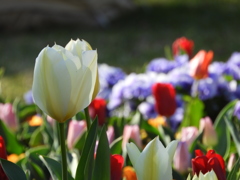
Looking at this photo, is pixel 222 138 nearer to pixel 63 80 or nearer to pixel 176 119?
pixel 176 119

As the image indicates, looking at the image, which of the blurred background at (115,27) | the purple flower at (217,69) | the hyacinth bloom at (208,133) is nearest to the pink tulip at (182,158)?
the hyacinth bloom at (208,133)

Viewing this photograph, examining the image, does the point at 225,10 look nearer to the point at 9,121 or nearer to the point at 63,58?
the point at 9,121

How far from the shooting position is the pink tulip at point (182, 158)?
4.10 ft

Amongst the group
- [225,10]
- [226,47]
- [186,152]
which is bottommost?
[186,152]

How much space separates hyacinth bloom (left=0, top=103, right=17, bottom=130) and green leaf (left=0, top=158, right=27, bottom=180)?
25.7 inches

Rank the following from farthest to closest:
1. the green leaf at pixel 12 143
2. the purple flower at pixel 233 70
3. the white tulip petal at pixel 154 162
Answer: the purple flower at pixel 233 70, the green leaf at pixel 12 143, the white tulip petal at pixel 154 162

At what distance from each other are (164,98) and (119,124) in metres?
0.14

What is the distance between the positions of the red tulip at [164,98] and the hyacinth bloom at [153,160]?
2.37 ft

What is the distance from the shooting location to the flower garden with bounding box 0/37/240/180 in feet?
2.81

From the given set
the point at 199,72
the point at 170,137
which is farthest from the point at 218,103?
the point at 170,137

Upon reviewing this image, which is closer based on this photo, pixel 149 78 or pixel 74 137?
pixel 74 137

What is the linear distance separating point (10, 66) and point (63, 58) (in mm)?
4224

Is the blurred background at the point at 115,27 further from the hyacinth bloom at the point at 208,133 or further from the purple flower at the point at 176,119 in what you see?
the hyacinth bloom at the point at 208,133

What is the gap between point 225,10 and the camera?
673 centimetres
